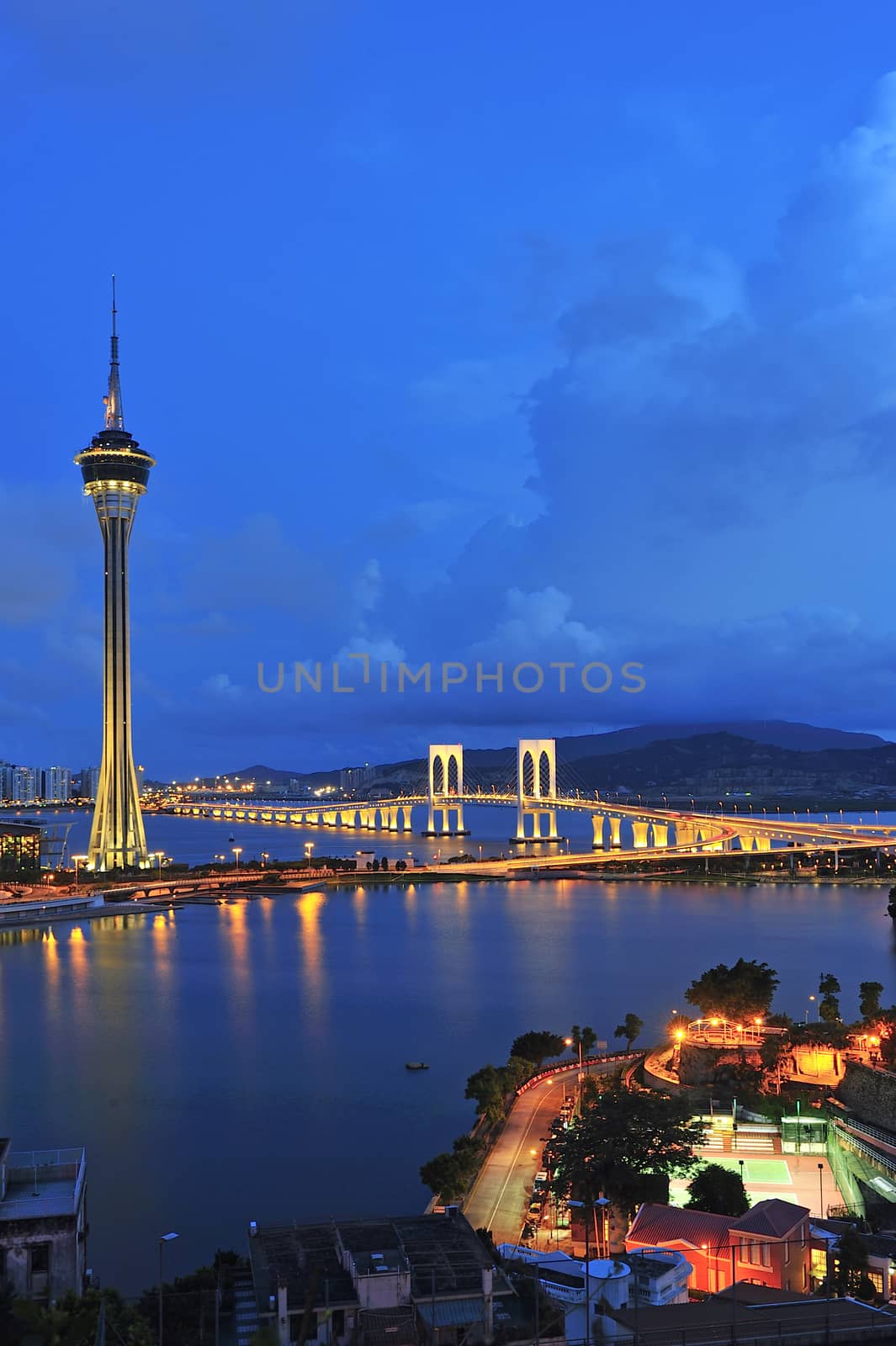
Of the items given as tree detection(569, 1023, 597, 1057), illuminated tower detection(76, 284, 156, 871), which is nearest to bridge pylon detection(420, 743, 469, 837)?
illuminated tower detection(76, 284, 156, 871)

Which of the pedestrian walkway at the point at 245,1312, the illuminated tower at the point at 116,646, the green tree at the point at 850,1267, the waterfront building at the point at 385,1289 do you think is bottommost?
the green tree at the point at 850,1267

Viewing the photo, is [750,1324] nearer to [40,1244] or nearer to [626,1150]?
[40,1244]

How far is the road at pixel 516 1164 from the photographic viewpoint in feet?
21.8

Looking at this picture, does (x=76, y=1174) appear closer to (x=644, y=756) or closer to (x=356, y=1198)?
(x=356, y=1198)

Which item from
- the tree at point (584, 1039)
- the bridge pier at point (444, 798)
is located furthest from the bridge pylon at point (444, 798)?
the tree at point (584, 1039)

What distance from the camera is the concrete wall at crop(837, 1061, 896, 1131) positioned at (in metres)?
7.74

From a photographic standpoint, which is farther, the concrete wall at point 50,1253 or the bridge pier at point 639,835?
the bridge pier at point 639,835

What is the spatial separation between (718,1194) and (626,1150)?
57cm

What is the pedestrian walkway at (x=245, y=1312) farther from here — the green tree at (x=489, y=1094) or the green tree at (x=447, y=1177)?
the green tree at (x=489, y=1094)

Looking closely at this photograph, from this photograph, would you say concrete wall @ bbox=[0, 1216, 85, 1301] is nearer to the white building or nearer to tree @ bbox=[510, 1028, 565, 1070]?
the white building

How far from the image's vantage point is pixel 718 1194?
641 cm

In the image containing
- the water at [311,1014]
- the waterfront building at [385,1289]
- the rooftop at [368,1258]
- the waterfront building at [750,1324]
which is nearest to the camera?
the waterfront building at [750,1324]

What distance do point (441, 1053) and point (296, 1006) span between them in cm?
308

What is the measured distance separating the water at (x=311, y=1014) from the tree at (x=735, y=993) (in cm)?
187
